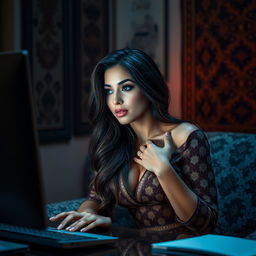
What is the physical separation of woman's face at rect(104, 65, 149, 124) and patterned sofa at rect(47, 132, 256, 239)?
2.86 ft

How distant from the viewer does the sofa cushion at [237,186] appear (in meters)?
3.09

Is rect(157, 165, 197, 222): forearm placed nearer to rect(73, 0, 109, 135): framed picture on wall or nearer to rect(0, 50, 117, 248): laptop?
rect(0, 50, 117, 248): laptop

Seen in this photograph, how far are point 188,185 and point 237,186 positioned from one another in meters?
0.80

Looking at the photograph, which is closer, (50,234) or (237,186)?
(50,234)

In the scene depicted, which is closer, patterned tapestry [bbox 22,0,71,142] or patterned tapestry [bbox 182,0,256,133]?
patterned tapestry [bbox 22,0,71,142]

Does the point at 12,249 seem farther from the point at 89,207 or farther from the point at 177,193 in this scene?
the point at 89,207

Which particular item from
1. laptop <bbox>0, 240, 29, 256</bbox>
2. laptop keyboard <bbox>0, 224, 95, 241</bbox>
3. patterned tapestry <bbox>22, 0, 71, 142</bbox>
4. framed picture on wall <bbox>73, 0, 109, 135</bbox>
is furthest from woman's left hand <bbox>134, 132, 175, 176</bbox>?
framed picture on wall <bbox>73, 0, 109, 135</bbox>

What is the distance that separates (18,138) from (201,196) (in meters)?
1.11

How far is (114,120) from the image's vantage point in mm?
2576

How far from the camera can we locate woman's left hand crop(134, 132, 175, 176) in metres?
2.22

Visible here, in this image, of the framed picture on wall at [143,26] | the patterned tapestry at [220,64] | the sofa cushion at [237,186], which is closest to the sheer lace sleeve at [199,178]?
the sofa cushion at [237,186]

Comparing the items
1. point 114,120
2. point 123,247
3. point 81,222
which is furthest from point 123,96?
point 123,247

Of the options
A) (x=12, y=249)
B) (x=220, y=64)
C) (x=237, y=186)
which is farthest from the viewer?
(x=220, y=64)

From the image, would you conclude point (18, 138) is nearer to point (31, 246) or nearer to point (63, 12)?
point (31, 246)
